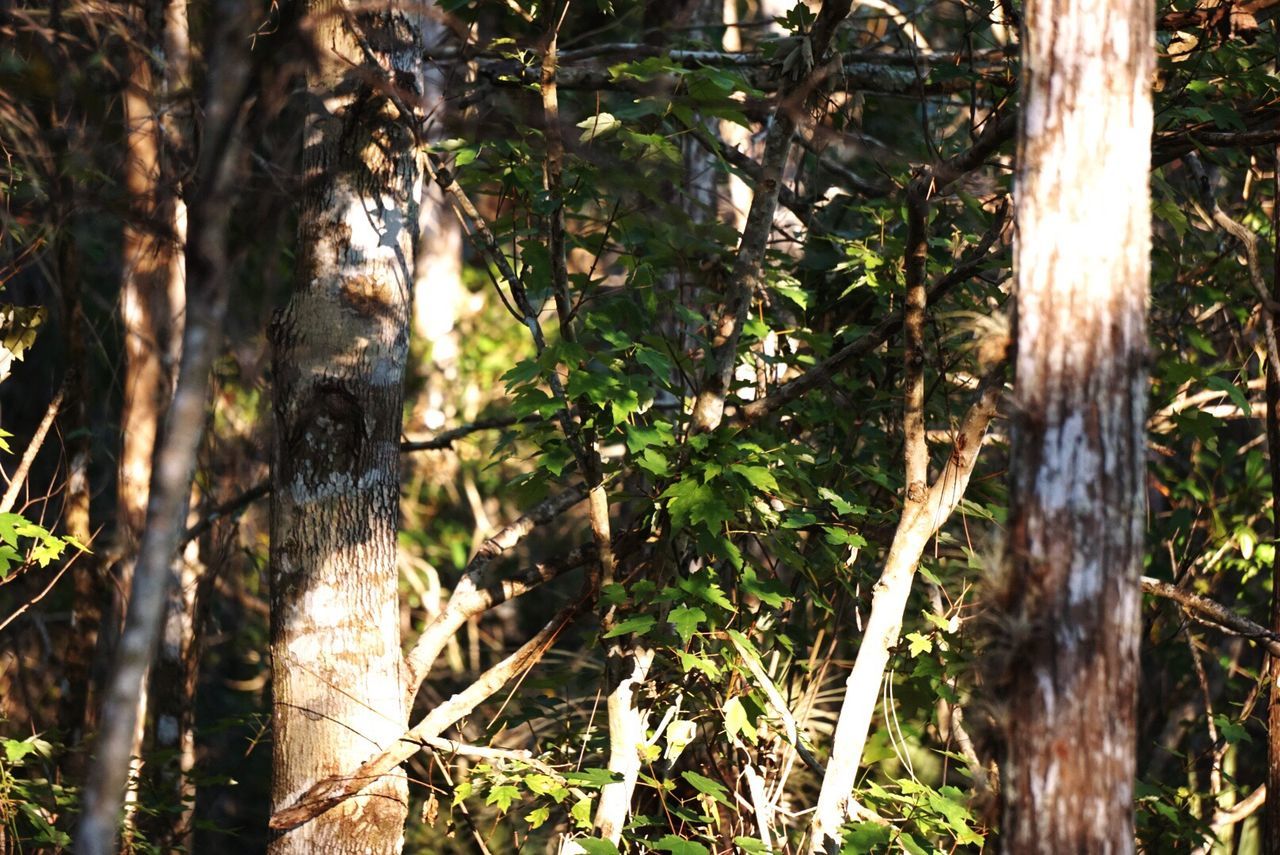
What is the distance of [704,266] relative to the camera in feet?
15.5

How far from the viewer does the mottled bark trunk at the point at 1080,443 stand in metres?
2.43

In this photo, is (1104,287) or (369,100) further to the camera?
(369,100)

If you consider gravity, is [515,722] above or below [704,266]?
below

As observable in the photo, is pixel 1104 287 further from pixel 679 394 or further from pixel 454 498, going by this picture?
pixel 454 498

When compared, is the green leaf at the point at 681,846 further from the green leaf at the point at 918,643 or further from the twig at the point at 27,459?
the twig at the point at 27,459

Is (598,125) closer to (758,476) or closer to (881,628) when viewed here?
(758,476)

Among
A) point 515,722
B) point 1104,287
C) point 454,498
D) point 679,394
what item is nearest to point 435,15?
point 679,394

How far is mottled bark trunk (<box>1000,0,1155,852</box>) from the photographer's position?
2.43m

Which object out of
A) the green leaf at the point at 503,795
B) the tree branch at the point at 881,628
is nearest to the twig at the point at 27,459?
the green leaf at the point at 503,795

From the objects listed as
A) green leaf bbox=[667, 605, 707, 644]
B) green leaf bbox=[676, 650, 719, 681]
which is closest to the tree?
green leaf bbox=[667, 605, 707, 644]

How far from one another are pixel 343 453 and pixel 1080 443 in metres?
2.09

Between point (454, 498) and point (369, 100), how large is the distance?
714cm

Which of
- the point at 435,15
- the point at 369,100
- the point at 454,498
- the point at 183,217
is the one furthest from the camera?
the point at 454,498

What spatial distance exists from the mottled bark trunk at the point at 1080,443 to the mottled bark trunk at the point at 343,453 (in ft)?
6.07
